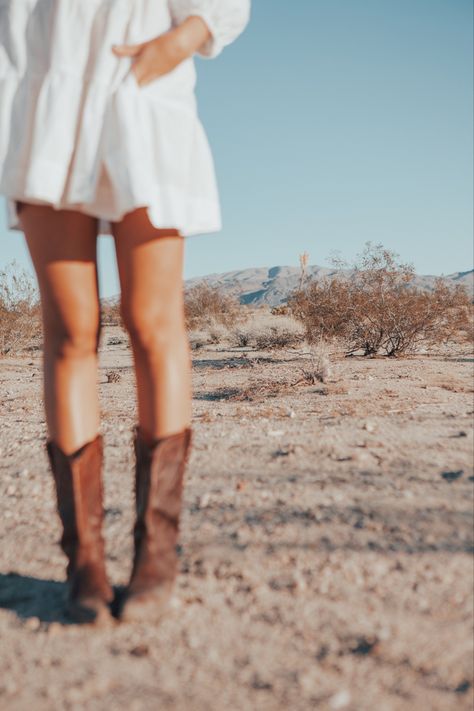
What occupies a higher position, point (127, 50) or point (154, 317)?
point (127, 50)

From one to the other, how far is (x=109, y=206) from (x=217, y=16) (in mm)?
534

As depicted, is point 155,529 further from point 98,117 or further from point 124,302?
point 98,117

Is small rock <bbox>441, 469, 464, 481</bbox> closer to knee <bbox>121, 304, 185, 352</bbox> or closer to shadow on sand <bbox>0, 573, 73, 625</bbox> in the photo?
knee <bbox>121, 304, 185, 352</bbox>

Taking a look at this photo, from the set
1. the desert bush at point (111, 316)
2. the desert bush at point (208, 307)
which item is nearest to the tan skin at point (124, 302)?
the desert bush at point (208, 307)

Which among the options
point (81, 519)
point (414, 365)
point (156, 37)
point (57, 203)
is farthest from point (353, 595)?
point (414, 365)

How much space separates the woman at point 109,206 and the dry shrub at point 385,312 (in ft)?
25.9

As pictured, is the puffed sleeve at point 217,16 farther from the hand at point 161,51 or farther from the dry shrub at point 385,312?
the dry shrub at point 385,312

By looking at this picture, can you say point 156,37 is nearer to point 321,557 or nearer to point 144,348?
point 144,348

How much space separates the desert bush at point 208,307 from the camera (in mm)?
16391

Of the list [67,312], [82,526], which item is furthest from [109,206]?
[82,526]

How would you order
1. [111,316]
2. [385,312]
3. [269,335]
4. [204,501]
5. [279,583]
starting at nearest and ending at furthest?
[279,583] < [204,501] < [385,312] < [269,335] < [111,316]

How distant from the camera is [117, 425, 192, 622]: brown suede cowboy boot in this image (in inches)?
→ 57.1

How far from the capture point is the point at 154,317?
4.96 ft

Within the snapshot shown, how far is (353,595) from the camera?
152cm
